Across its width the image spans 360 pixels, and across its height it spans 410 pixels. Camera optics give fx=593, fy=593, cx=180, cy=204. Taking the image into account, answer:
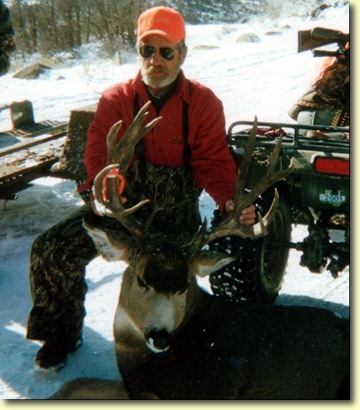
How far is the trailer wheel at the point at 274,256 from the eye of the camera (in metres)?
4.59

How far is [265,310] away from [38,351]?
1.57 meters

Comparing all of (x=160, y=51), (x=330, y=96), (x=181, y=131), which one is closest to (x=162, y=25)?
(x=160, y=51)

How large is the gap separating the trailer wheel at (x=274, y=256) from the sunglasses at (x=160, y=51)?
1.45 meters

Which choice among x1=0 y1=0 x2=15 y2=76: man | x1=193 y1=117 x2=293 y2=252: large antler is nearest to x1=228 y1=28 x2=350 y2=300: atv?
x1=193 y1=117 x2=293 y2=252: large antler

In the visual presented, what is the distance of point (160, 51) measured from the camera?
164 inches

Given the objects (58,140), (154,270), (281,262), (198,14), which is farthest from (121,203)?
(198,14)

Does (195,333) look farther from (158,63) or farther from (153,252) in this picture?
(158,63)

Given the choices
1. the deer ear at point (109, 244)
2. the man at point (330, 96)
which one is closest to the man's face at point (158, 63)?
the deer ear at point (109, 244)

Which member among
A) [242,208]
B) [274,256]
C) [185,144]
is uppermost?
[185,144]

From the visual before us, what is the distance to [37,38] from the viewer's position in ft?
66.9

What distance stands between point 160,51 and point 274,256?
78.2 inches

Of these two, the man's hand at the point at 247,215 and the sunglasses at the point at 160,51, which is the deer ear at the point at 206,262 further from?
the sunglasses at the point at 160,51

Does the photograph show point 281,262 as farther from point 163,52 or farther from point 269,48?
point 269,48

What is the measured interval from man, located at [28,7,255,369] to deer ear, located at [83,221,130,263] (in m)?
0.37
